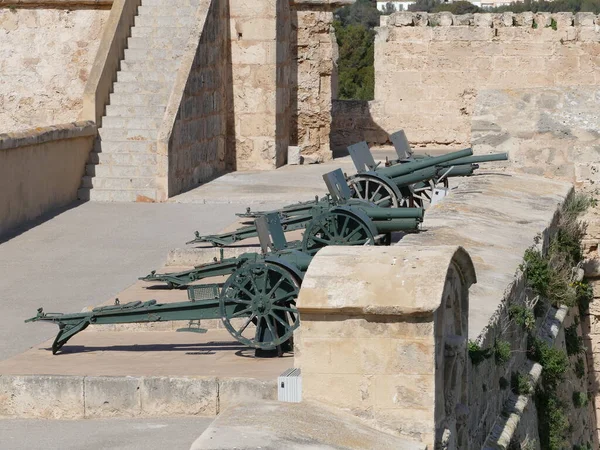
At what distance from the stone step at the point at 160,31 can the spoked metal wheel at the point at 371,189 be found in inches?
200

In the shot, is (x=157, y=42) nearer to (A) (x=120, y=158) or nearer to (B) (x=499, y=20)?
(A) (x=120, y=158)

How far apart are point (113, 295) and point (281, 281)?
2656 mm

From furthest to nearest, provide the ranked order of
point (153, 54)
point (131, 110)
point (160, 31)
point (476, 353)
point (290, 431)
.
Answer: point (160, 31) < point (153, 54) < point (131, 110) < point (476, 353) < point (290, 431)

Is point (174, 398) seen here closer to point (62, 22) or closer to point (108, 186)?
point (108, 186)

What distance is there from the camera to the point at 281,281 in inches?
281

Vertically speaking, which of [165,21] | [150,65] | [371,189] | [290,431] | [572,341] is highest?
[165,21]

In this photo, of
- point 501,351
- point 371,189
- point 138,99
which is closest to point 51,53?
point 138,99

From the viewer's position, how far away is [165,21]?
52.5 ft

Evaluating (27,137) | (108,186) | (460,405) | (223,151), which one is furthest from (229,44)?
(460,405)

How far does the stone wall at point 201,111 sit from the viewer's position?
14133mm

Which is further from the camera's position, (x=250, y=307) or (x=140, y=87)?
(x=140, y=87)

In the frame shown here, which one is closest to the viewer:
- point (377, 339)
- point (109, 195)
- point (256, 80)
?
point (377, 339)

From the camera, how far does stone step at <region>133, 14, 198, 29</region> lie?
15.9 meters

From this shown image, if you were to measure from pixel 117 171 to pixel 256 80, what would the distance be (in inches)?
110
